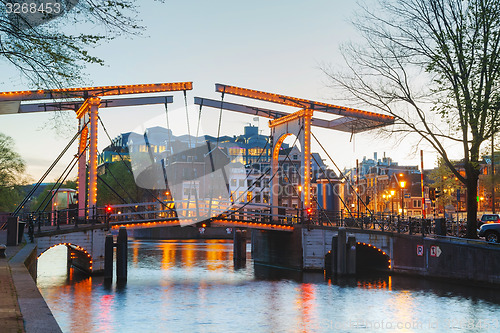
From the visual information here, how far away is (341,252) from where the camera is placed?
28.3 metres

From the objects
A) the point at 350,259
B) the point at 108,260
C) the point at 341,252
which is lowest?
the point at 350,259

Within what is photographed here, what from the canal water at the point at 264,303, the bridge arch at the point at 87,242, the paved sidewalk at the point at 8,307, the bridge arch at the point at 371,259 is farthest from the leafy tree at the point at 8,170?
the paved sidewalk at the point at 8,307

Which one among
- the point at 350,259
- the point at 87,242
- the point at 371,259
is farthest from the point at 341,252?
the point at 87,242

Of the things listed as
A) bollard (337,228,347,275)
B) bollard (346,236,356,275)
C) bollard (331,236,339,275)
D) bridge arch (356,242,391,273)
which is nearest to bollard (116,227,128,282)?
bollard (331,236,339,275)

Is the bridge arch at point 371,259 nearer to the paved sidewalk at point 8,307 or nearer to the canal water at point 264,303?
the canal water at point 264,303

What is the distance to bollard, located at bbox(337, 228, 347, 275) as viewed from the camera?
2797 centimetres

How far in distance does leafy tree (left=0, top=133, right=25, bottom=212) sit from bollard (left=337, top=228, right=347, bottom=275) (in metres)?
33.0

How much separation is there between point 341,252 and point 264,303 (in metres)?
8.09

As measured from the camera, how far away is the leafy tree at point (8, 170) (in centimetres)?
5028

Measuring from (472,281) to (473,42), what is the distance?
880 cm

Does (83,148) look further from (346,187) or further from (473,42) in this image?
(346,187)

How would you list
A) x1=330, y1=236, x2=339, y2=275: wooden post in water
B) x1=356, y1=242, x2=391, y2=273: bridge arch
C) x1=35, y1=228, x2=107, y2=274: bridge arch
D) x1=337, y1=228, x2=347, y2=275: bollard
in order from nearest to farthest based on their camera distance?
x1=35, y1=228, x2=107, y2=274: bridge arch, x1=337, y1=228, x2=347, y2=275: bollard, x1=330, y1=236, x2=339, y2=275: wooden post in water, x1=356, y1=242, x2=391, y2=273: bridge arch

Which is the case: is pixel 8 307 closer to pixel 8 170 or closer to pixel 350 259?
pixel 350 259

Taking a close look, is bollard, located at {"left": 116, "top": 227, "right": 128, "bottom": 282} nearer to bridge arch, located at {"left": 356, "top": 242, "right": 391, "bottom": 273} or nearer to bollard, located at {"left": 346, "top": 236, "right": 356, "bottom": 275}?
bollard, located at {"left": 346, "top": 236, "right": 356, "bottom": 275}
